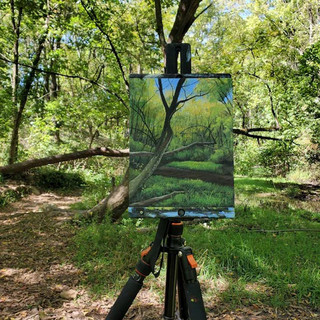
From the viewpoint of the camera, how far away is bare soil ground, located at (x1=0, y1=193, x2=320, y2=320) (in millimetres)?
2418

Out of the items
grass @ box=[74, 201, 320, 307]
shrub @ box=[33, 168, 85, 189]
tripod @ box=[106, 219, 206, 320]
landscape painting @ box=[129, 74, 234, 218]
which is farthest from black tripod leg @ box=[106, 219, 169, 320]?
shrub @ box=[33, 168, 85, 189]

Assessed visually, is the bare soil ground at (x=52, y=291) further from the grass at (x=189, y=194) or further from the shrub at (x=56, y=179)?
the shrub at (x=56, y=179)

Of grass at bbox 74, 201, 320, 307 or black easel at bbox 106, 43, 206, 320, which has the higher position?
black easel at bbox 106, 43, 206, 320

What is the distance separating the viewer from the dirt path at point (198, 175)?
1555 millimetres

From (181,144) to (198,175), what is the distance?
20 centimetres

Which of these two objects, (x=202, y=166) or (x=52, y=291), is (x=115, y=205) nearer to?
(x=52, y=291)

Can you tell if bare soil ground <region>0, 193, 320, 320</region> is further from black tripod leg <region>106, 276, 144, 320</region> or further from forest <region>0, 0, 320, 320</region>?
black tripod leg <region>106, 276, 144, 320</region>

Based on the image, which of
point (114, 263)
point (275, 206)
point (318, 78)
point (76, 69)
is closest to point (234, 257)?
point (114, 263)

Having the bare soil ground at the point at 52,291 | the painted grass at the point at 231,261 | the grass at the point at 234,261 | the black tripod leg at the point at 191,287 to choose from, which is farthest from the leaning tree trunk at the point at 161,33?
the black tripod leg at the point at 191,287

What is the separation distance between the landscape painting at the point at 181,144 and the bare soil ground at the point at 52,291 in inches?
56.4

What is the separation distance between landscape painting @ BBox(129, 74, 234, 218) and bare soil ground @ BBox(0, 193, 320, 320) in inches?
56.4

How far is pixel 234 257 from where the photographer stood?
10.6ft

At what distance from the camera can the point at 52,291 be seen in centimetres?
275

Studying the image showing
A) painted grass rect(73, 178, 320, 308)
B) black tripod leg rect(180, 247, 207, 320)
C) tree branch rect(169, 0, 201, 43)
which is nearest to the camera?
black tripod leg rect(180, 247, 207, 320)
